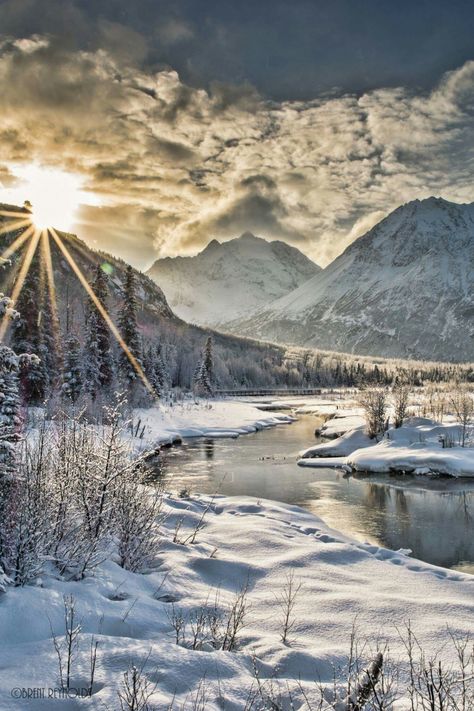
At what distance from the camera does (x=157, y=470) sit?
25922mm

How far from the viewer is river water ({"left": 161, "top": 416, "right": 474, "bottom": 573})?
15.4 meters

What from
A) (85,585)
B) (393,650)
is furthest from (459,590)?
(85,585)

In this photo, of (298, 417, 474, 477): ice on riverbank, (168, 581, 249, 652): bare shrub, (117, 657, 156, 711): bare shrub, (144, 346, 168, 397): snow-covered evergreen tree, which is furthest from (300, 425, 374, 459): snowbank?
(144, 346, 168, 397): snow-covered evergreen tree

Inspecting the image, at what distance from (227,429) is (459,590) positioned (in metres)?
38.4

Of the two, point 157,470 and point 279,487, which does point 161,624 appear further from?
point 157,470

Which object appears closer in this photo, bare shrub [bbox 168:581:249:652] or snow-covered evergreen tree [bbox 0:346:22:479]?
bare shrub [bbox 168:581:249:652]

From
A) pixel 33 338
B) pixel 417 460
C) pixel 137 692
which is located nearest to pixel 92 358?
pixel 33 338

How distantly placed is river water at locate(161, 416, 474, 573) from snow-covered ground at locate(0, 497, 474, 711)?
10.8 ft

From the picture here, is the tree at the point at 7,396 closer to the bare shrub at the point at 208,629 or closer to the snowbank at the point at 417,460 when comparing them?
the bare shrub at the point at 208,629

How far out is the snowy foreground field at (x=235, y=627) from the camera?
4.07 metres

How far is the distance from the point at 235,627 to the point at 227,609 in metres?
1.53

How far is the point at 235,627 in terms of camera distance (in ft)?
17.6

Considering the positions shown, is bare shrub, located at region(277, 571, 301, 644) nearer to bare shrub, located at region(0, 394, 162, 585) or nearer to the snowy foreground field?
the snowy foreground field

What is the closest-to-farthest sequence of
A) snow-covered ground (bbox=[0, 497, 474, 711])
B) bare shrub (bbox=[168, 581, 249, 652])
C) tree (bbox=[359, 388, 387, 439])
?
snow-covered ground (bbox=[0, 497, 474, 711]) → bare shrub (bbox=[168, 581, 249, 652]) → tree (bbox=[359, 388, 387, 439])
